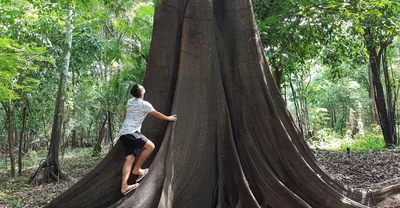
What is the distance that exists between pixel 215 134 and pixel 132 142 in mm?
1253

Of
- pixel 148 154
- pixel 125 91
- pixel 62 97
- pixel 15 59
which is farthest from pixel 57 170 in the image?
pixel 148 154

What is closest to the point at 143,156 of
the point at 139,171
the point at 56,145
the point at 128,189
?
the point at 139,171

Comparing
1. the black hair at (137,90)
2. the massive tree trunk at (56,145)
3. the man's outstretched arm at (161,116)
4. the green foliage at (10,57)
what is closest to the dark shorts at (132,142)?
the man's outstretched arm at (161,116)

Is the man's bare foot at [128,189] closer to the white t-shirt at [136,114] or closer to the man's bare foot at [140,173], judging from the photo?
the man's bare foot at [140,173]

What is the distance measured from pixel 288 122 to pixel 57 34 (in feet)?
45.6

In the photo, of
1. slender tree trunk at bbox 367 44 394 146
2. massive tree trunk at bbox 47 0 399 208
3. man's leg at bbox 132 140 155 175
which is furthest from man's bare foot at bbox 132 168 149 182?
slender tree trunk at bbox 367 44 394 146

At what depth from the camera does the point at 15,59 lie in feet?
38.9

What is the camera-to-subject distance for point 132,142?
5.29 meters

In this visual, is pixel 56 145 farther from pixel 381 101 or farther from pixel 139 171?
pixel 381 101

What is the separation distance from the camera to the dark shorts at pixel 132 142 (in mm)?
5277

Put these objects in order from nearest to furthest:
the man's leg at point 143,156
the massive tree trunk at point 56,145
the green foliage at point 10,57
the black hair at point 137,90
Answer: the man's leg at point 143,156 < the black hair at point 137,90 < the green foliage at point 10,57 < the massive tree trunk at point 56,145

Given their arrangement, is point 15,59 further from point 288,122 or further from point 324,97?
point 324,97

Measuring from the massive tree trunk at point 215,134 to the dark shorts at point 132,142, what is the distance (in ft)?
0.92

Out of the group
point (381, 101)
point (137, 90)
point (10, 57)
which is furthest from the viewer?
point (381, 101)
